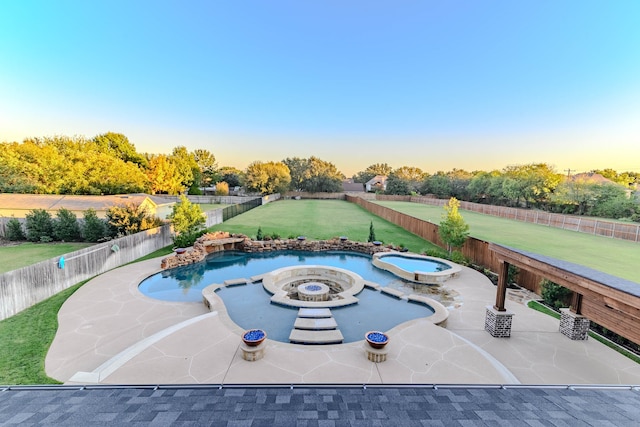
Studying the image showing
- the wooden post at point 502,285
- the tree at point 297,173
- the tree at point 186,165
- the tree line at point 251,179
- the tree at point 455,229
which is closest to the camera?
the wooden post at point 502,285

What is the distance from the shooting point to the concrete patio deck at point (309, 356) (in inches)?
197

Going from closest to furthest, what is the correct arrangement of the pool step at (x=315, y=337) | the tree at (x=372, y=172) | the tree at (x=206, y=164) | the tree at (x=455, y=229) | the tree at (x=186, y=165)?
the pool step at (x=315, y=337) → the tree at (x=455, y=229) → the tree at (x=186, y=165) → the tree at (x=206, y=164) → the tree at (x=372, y=172)

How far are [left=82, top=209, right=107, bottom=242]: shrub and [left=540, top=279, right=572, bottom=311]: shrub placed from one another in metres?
21.9

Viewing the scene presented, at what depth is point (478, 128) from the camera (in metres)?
34.3

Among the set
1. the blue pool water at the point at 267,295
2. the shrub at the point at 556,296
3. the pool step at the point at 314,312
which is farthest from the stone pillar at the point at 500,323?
the pool step at the point at 314,312

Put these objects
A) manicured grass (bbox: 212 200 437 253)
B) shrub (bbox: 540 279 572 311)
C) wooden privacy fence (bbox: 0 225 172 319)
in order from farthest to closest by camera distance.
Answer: manicured grass (bbox: 212 200 437 253)
shrub (bbox: 540 279 572 311)
wooden privacy fence (bbox: 0 225 172 319)

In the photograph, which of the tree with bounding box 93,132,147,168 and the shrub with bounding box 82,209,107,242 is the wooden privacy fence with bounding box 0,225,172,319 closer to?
the shrub with bounding box 82,209,107,242

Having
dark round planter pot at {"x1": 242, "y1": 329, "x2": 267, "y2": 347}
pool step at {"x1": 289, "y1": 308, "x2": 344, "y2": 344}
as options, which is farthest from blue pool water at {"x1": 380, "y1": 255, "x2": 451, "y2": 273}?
dark round planter pot at {"x1": 242, "y1": 329, "x2": 267, "y2": 347}

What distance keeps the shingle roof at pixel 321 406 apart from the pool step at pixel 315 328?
369 centimetres

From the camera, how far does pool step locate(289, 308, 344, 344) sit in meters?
6.71

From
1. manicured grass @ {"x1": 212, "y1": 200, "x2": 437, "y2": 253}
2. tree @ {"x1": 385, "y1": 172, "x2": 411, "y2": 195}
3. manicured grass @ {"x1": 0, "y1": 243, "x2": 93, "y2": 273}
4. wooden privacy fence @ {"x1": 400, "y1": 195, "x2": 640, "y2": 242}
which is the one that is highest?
tree @ {"x1": 385, "y1": 172, "x2": 411, "y2": 195}

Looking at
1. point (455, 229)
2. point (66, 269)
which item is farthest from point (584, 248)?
point (66, 269)

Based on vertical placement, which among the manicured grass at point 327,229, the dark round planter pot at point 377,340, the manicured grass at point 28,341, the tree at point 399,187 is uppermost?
the tree at point 399,187

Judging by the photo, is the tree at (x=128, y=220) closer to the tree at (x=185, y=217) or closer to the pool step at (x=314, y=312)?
the tree at (x=185, y=217)
